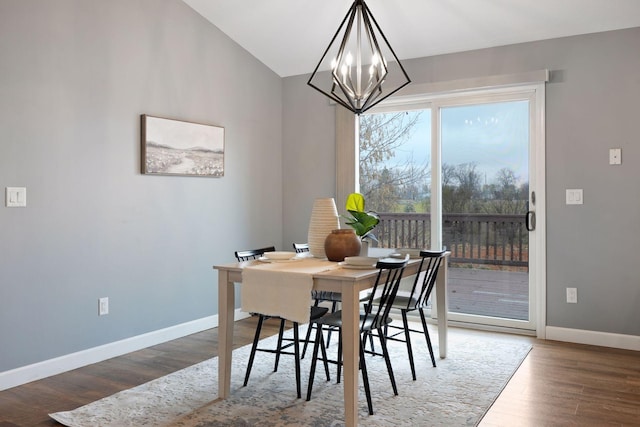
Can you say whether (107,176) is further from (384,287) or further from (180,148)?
(384,287)

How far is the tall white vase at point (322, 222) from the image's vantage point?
131 inches

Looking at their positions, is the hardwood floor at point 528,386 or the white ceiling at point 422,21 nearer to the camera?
the hardwood floor at point 528,386

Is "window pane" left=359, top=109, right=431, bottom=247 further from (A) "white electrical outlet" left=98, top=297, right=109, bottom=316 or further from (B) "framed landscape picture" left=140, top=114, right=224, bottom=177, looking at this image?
(A) "white electrical outlet" left=98, top=297, right=109, bottom=316

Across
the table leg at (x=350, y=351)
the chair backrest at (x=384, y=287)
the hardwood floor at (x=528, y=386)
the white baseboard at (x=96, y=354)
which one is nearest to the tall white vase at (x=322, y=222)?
the chair backrest at (x=384, y=287)

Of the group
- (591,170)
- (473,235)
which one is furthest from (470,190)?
(591,170)

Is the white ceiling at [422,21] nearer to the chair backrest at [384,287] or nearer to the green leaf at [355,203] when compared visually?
the green leaf at [355,203]

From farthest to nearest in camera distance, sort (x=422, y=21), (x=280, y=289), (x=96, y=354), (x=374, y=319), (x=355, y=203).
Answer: (x=422, y=21)
(x=96, y=354)
(x=355, y=203)
(x=374, y=319)
(x=280, y=289)

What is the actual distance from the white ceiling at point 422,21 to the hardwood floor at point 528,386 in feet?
8.00

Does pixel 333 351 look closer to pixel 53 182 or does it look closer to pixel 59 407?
pixel 59 407

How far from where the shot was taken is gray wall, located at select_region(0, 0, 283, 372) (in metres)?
3.31

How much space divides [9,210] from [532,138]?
3.83m

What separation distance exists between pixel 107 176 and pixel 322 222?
162 cm

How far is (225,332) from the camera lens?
308 cm

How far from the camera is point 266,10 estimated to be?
14.8 ft
